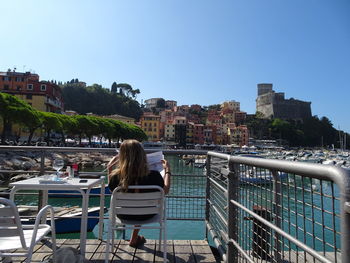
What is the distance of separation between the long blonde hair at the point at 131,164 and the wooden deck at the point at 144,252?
1000 mm

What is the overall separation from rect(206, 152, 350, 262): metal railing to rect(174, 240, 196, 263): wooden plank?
1.30ft

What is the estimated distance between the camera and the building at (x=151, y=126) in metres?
92.0

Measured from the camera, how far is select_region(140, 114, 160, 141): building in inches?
3622

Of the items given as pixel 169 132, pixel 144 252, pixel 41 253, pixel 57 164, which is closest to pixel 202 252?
pixel 144 252

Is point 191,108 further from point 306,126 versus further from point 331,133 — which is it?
→ point 331,133

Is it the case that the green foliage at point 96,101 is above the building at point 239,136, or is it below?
above

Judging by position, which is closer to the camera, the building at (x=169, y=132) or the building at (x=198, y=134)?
the building at (x=169, y=132)

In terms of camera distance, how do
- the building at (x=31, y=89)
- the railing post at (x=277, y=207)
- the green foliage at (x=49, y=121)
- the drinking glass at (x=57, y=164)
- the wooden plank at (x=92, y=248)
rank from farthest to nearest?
1. the building at (x=31, y=89)
2. the green foliage at (x=49, y=121)
3. the drinking glass at (x=57, y=164)
4. the wooden plank at (x=92, y=248)
5. the railing post at (x=277, y=207)

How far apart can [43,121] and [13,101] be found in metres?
6.35

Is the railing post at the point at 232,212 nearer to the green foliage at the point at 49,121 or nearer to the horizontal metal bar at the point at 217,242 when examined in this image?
the horizontal metal bar at the point at 217,242

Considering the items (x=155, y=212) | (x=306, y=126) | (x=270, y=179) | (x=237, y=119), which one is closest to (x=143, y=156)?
(x=155, y=212)

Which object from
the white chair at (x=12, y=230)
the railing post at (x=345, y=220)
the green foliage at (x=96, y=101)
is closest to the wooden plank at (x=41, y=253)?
the white chair at (x=12, y=230)

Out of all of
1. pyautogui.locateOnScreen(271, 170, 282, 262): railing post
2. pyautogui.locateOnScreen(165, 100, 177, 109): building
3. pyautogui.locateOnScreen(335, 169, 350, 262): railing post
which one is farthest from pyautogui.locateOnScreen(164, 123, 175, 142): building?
pyautogui.locateOnScreen(335, 169, 350, 262): railing post

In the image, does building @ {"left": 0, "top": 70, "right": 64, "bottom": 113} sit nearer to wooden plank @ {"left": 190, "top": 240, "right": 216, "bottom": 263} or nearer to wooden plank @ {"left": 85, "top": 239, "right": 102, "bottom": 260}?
wooden plank @ {"left": 85, "top": 239, "right": 102, "bottom": 260}
